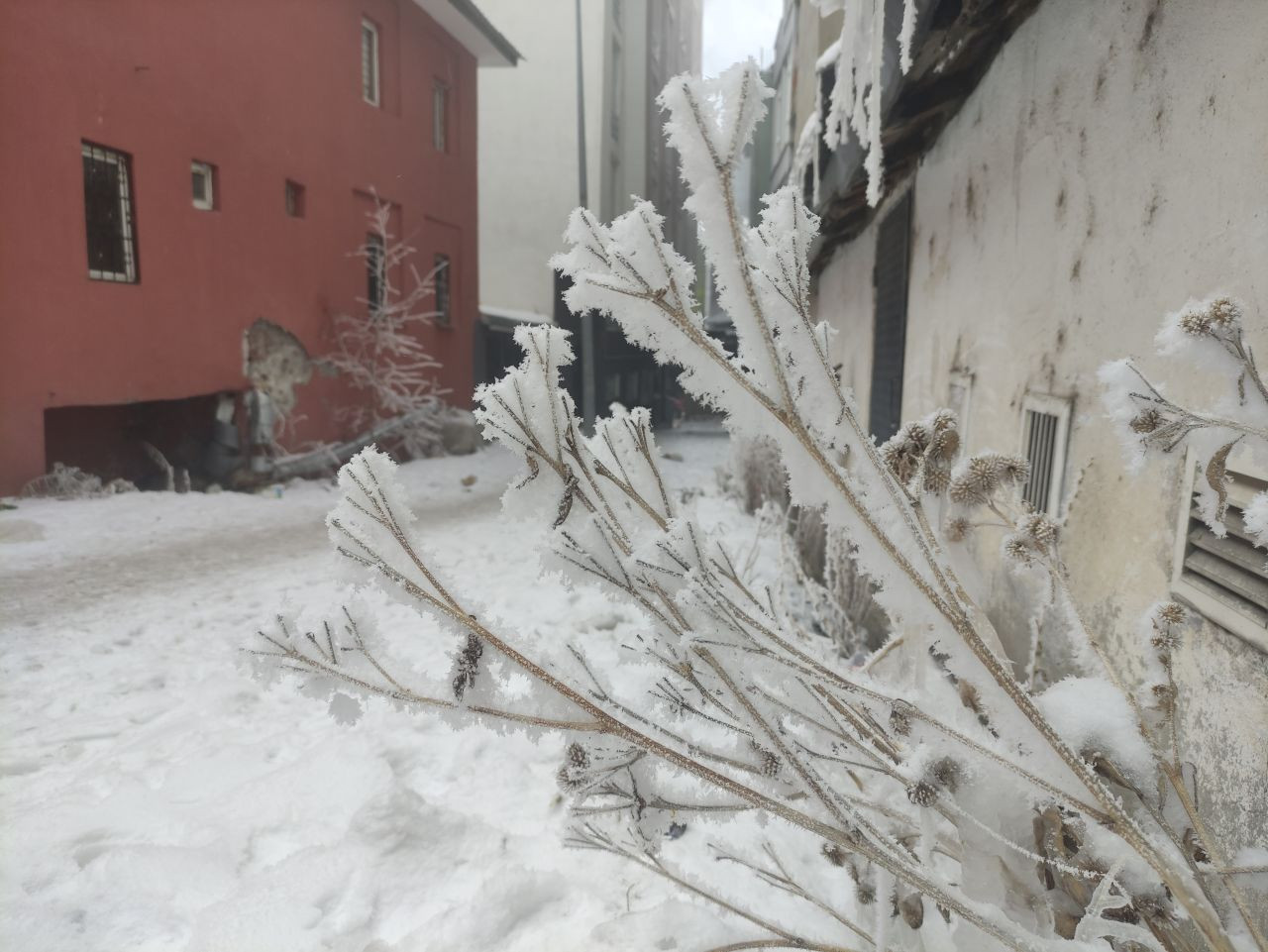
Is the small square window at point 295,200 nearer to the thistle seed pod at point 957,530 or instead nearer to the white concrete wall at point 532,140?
the white concrete wall at point 532,140

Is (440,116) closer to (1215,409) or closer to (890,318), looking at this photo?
(890,318)

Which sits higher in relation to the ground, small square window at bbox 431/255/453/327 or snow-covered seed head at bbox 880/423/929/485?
small square window at bbox 431/255/453/327

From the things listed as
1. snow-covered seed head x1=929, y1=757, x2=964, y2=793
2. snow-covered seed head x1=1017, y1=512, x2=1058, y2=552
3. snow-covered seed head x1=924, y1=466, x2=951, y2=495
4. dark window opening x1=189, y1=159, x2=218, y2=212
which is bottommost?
snow-covered seed head x1=929, y1=757, x2=964, y2=793

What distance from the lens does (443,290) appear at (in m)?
13.9

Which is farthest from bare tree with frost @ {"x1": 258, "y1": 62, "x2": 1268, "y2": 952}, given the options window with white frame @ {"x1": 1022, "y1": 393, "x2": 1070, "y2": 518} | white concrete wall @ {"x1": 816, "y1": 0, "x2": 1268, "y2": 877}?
window with white frame @ {"x1": 1022, "y1": 393, "x2": 1070, "y2": 518}

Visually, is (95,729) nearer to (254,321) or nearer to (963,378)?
(963,378)

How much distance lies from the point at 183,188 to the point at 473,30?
273 inches

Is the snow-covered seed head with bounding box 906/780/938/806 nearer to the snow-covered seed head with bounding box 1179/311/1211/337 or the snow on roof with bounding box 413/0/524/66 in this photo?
the snow-covered seed head with bounding box 1179/311/1211/337

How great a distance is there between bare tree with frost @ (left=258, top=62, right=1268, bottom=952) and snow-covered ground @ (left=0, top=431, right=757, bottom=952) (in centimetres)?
40

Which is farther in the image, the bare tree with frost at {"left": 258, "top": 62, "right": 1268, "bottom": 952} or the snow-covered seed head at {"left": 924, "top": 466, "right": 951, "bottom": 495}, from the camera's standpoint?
the snow-covered seed head at {"left": 924, "top": 466, "right": 951, "bottom": 495}

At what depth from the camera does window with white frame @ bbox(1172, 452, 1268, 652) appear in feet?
5.37

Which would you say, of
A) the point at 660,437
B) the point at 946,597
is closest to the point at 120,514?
the point at 946,597

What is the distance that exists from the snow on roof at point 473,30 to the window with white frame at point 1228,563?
43.8ft

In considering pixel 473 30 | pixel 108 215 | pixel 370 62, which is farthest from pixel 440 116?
pixel 108 215
